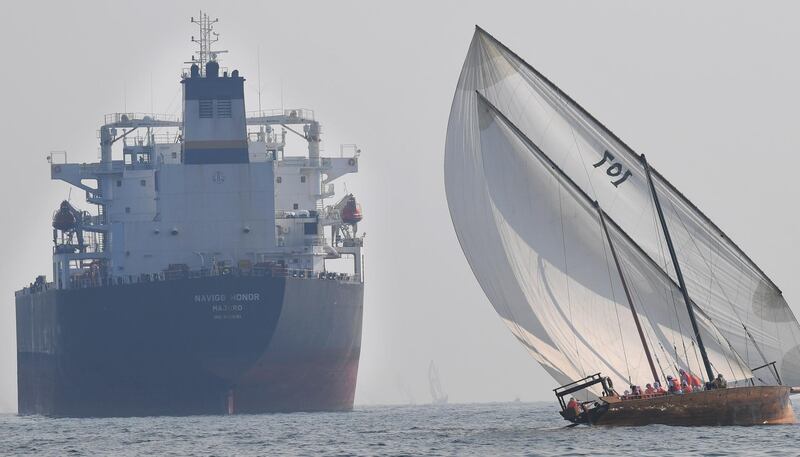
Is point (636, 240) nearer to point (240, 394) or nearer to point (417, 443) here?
point (417, 443)

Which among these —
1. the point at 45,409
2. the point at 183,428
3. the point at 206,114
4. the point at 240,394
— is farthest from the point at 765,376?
the point at 45,409

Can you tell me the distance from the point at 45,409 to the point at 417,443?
52136mm

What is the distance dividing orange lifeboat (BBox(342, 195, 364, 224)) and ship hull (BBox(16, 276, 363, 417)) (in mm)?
5551

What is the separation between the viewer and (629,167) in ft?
189

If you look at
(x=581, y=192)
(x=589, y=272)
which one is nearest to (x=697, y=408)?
(x=589, y=272)

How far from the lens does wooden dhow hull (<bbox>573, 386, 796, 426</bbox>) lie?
54500 millimetres

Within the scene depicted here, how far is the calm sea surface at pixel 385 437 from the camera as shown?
169 feet

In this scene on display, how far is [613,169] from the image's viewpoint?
57906mm

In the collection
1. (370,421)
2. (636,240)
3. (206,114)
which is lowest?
(370,421)

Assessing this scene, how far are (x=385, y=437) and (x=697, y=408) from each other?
488 inches

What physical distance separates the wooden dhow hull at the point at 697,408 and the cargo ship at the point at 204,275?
40.5 meters

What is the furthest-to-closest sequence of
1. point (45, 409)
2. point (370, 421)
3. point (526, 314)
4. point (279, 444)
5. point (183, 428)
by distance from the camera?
point (45, 409), point (370, 421), point (183, 428), point (279, 444), point (526, 314)

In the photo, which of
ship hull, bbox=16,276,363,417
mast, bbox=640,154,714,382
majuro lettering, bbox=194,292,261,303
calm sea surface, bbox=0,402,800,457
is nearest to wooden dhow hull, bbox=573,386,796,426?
calm sea surface, bbox=0,402,800,457

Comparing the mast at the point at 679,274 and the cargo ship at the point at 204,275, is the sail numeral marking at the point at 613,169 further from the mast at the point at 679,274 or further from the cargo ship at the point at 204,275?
the cargo ship at the point at 204,275
